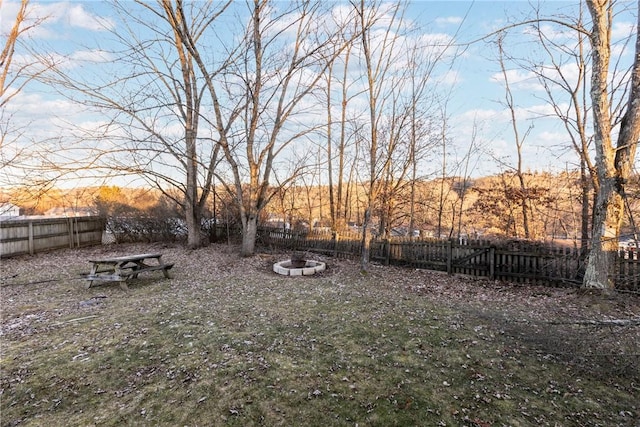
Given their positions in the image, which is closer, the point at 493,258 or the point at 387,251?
the point at 493,258

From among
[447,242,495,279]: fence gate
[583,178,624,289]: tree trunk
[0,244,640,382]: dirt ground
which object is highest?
[583,178,624,289]: tree trunk

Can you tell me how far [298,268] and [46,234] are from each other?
377 inches

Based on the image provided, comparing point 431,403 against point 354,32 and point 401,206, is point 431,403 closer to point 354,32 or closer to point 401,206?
point 354,32

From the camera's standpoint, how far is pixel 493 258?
778 centimetres

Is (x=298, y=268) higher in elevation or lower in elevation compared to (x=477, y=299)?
higher

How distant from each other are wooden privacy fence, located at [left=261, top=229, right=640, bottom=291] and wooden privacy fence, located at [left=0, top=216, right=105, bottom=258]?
994 cm

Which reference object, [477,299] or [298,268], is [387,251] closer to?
[298,268]

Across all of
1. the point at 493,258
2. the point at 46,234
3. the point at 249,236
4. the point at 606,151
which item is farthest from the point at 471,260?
the point at 46,234

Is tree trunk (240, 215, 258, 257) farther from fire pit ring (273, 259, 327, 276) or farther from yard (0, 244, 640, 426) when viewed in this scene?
yard (0, 244, 640, 426)

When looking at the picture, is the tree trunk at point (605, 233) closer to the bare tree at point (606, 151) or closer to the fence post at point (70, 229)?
the bare tree at point (606, 151)

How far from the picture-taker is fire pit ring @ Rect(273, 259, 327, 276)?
814cm

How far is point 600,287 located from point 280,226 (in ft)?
33.3

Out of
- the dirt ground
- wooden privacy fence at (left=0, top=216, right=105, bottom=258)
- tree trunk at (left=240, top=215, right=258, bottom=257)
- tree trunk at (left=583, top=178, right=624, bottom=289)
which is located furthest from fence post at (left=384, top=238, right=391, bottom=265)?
wooden privacy fence at (left=0, top=216, right=105, bottom=258)

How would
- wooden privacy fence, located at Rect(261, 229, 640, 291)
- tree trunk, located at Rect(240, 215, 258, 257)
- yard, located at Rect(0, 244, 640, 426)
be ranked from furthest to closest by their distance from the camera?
tree trunk, located at Rect(240, 215, 258, 257)
wooden privacy fence, located at Rect(261, 229, 640, 291)
yard, located at Rect(0, 244, 640, 426)
